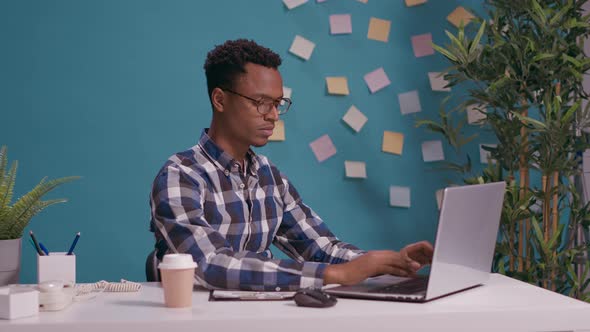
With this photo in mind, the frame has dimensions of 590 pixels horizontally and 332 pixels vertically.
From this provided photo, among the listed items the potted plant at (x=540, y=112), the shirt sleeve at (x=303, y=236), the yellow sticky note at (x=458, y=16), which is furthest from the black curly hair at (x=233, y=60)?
the yellow sticky note at (x=458, y=16)

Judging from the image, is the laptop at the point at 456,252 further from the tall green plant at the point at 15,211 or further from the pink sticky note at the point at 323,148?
the pink sticky note at the point at 323,148

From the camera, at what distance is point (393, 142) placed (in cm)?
310

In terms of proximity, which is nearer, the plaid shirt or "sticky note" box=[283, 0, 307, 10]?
the plaid shirt

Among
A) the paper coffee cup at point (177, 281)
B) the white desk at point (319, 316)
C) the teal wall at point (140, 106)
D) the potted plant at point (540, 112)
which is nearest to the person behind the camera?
the white desk at point (319, 316)

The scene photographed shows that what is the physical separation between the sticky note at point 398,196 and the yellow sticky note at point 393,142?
15 centimetres

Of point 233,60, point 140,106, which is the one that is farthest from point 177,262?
point 140,106

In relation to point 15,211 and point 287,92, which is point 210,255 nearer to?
point 15,211

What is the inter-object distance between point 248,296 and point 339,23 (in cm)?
185

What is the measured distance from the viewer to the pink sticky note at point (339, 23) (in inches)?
121

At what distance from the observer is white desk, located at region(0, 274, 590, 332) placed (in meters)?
1.23

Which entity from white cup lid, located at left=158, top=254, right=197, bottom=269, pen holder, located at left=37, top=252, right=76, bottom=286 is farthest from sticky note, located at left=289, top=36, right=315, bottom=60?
white cup lid, located at left=158, top=254, right=197, bottom=269

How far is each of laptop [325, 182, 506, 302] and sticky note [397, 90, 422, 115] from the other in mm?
1514

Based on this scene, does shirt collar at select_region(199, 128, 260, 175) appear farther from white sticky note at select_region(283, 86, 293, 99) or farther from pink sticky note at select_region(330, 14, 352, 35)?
pink sticky note at select_region(330, 14, 352, 35)

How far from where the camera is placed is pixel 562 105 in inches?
108
